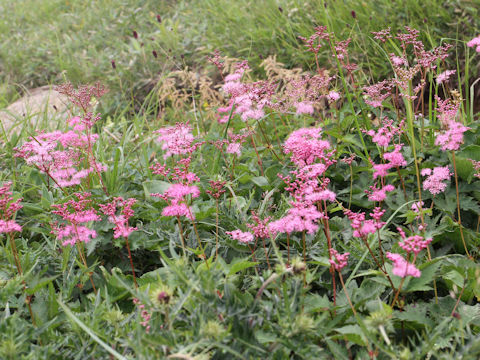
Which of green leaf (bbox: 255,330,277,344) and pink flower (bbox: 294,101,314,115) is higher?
pink flower (bbox: 294,101,314,115)

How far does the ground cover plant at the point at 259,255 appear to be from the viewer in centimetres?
124

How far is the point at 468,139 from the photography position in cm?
212

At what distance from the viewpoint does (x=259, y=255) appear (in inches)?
70.3

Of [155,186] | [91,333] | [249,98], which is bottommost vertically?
[155,186]

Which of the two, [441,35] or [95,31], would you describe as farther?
[95,31]

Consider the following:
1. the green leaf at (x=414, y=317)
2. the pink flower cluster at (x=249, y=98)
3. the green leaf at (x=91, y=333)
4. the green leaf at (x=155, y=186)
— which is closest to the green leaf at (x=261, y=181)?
the pink flower cluster at (x=249, y=98)

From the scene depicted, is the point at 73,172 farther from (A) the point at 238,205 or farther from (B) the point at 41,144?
(A) the point at 238,205

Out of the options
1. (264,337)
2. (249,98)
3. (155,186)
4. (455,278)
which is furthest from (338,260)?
(155,186)

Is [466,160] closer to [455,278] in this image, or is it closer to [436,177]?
[436,177]

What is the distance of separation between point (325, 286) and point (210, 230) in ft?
2.16

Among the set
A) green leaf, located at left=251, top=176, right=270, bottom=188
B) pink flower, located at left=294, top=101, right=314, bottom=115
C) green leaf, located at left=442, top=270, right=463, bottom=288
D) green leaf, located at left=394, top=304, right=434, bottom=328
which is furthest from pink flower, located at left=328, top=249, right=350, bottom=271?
pink flower, located at left=294, top=101, right=314, bottom=115

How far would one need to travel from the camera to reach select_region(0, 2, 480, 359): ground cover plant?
1.24 metres

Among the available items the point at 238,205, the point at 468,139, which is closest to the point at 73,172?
the point at 238,205

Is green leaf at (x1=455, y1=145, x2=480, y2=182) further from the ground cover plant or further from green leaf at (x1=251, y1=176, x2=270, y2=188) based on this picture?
green leaf at (x1=251, y1=176, x2=270, y2=188)
